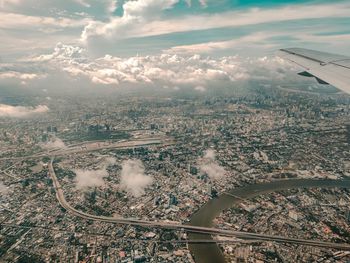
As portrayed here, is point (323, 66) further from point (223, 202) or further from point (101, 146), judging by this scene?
point (101, 146)

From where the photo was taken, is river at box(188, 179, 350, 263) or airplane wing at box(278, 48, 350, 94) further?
river at box(188, 179, 350, 263)

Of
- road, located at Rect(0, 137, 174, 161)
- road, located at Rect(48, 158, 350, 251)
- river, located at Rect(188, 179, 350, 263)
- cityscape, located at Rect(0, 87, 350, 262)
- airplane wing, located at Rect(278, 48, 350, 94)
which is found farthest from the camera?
road, located at Rect(0, 137, 174, 161)

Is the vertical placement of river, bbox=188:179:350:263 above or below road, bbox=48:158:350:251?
below

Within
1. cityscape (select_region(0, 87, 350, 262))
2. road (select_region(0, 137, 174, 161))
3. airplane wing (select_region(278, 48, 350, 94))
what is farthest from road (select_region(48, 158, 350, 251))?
road (select_region(0, 137, 174, 161))

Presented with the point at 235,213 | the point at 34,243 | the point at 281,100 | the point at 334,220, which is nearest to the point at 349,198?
the point at 334,220

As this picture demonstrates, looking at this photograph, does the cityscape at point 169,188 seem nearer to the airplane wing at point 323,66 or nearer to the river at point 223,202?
the river at point 223,202

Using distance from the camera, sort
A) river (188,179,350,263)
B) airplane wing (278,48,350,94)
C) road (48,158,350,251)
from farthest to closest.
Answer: road (48,158,350,251) < river (188,179,350,263) < airplane wing (278,48,350,94)

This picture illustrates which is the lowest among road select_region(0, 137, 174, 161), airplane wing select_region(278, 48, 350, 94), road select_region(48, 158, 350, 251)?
road select_region(0, 137, 174, 161)

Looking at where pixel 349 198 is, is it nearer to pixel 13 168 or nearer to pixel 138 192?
pixel 138 192

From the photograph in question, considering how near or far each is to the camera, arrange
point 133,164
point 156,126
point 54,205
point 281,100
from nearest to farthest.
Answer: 1. point 54,205
2. point 133,164
3. point 156,126
4. point 281,100

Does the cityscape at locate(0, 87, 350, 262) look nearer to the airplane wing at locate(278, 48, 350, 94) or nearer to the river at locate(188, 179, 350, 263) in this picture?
the river at locate(188, 179, 350, 263)
